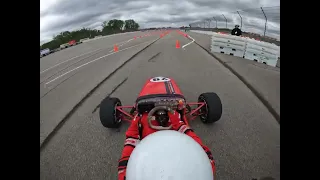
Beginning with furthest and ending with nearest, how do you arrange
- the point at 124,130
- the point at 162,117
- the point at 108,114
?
the point at 124,130
the point at 108,114
the point at 162,117

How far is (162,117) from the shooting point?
11.2 ft

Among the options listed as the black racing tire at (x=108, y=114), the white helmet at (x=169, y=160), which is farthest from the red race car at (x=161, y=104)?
the white helmet at (x=169, y=160)

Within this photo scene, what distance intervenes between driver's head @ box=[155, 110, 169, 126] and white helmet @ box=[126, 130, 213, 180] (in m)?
1.22

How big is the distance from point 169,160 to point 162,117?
4.92 feet

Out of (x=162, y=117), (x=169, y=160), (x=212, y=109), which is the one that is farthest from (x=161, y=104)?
(x=169, y=160)

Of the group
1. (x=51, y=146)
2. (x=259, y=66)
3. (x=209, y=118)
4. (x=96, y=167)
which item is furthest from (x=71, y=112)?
(x=259, y=66)

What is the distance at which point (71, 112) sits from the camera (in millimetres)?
6191

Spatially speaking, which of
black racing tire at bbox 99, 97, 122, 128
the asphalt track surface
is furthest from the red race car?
the asphalt track surface

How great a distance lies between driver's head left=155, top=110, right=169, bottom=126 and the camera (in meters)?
3.41

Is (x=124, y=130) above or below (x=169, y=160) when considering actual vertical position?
below

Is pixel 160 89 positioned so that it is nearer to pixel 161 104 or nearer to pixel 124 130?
pixel 161 104

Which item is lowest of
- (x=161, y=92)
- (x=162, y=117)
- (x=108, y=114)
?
(x=108, y=114)

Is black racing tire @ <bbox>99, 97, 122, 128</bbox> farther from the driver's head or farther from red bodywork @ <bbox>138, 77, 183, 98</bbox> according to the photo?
the driver's head

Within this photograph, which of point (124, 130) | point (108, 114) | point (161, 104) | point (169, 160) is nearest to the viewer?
point (169, 160)
